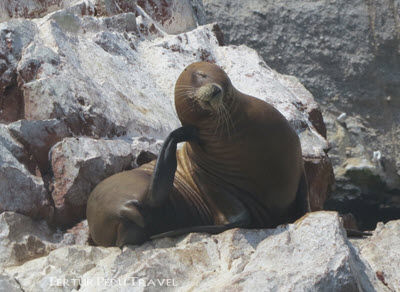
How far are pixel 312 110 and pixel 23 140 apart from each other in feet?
9.41

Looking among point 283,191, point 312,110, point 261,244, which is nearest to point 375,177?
point 312,110

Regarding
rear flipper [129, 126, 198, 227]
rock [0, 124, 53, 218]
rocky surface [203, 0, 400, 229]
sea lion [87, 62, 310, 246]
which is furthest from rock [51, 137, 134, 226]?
rocky surface [203, 0, 400, 229]

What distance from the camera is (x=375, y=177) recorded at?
352 inches

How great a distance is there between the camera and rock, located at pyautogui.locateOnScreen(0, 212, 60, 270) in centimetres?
399

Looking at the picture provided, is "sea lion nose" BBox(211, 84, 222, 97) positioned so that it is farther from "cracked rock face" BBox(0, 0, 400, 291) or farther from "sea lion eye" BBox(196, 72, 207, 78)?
"cracked rock face" BBox(0, 0, 400, 291)

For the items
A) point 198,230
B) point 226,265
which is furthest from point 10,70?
point 226,265

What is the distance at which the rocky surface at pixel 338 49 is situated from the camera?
9.64 m

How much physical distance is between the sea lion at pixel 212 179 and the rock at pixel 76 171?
39 centimetres

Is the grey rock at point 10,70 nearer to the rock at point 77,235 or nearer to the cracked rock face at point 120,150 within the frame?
the cracked rock face at point 120,150

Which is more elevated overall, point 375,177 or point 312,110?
point 312,110

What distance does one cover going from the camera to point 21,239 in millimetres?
4141

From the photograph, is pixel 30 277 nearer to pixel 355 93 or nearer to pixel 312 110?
pixel 312 110

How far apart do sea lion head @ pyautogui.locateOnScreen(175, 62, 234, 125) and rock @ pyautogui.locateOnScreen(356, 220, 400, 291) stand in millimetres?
1119

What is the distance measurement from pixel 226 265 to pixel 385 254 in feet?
3.10
